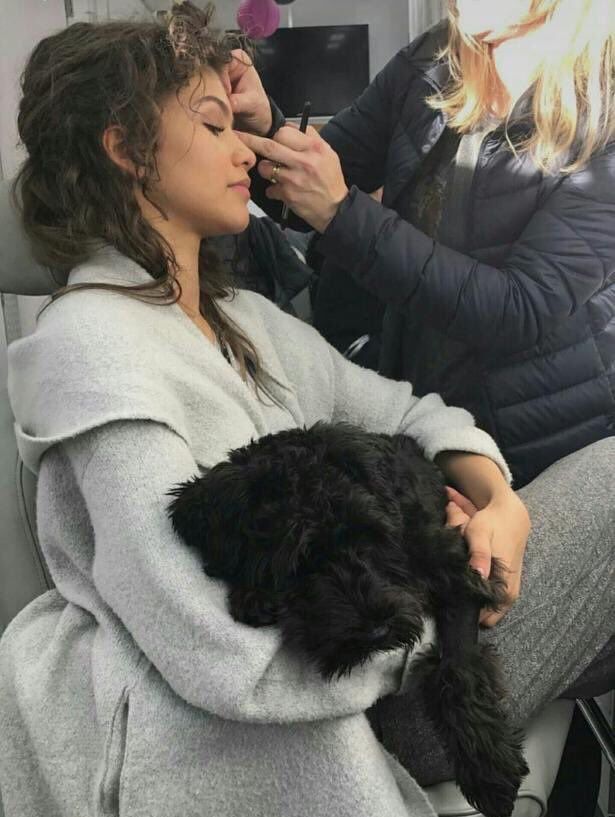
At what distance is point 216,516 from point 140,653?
22cm

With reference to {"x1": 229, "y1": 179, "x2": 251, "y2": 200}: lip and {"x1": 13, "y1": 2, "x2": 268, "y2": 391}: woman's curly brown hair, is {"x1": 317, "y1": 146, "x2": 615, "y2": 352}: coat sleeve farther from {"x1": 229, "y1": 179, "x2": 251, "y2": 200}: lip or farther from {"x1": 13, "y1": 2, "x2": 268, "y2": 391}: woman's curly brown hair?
{"x1": 13, "y1": 2, "x2": 268, "y2": 391}: woman's curly brown hair

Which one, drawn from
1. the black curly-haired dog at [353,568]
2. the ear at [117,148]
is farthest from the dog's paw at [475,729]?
the ear at [117,148]

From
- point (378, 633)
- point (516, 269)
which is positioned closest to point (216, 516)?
point (378, 633)

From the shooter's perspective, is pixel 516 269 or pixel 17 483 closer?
pixel 17 483

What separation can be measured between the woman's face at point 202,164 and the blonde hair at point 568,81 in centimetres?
53

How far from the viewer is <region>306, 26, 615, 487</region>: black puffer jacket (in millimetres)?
1364

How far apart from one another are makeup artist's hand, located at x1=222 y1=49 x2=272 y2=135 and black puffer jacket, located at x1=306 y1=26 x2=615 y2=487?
0.18 meters

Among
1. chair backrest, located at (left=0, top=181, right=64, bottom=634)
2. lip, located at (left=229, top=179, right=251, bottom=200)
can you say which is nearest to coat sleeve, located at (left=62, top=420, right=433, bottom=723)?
chair backrest, located at (left=0, top=181, right=64, bottom=634)

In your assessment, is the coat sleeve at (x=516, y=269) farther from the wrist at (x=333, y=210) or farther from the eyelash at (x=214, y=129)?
the eyelash at (x=214, y=129)

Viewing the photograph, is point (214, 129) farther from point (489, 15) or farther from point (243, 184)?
point (489, 15)

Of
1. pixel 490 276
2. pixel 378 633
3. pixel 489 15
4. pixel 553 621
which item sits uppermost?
pixel 489 15

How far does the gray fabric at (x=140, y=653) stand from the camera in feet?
2.79

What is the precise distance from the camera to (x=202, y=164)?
1.19m

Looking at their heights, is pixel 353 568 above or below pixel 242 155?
below
